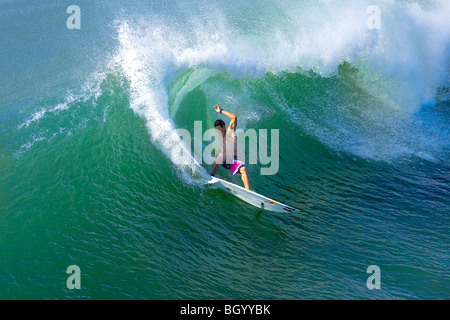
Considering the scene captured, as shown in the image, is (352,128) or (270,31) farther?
(270,31)

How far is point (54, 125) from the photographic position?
970 centimetres

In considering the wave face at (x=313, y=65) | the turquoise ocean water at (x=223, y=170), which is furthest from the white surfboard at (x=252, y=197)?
the wave face at (x=313, y=65)

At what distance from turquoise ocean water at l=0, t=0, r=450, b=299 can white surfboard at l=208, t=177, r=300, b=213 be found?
151 millimetres

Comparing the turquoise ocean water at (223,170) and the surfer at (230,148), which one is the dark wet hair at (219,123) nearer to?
the surfer at (230,148)

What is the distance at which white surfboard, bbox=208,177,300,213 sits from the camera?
7.94m

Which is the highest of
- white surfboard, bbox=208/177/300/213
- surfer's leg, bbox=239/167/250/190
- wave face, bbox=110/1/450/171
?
wave face, bbox=110/1/450/171

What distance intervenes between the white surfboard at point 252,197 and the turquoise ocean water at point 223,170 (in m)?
0.15

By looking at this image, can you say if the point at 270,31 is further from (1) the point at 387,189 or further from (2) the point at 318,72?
(1) the point at 387,189

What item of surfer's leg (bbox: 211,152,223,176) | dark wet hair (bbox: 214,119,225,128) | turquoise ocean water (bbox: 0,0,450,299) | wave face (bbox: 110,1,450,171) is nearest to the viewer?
turquoise ocean water (bbox: 0,0,450,299)

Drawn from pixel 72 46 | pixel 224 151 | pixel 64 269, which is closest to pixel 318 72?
pixel 224 151

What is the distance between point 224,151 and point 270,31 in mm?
7938

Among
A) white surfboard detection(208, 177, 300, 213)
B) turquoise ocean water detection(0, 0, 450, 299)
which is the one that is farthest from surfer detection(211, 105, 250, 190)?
turquoise ocean water detection(0, 0, 450, 299)

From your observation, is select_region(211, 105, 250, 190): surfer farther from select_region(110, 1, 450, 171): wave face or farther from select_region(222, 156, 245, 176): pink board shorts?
select_region(110, 1, 450, 171): wave face

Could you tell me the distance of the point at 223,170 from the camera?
9070 millimetres
